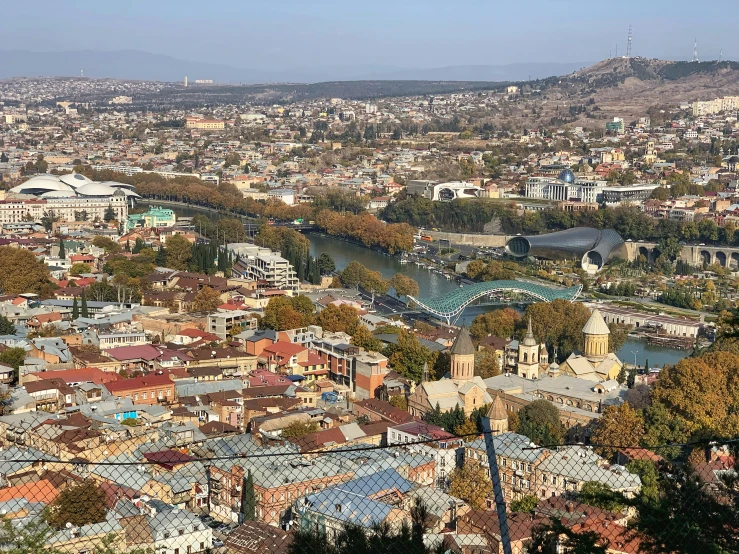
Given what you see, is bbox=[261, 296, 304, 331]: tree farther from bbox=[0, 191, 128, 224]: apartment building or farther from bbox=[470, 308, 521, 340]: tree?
bbox=[0, 191, 128, 224]: apartment building

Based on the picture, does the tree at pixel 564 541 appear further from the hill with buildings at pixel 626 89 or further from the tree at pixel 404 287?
the hill with buildings at pixel 626 89

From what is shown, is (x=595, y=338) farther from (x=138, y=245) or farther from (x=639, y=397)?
(x=138, y=245)

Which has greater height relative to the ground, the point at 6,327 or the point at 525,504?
the point at 525,504

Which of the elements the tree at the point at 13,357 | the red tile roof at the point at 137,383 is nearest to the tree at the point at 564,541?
the red tile roof at the point at 137,383

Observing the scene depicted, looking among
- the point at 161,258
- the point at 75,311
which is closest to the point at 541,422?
the point at 75,311

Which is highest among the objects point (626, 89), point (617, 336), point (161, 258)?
point (626, 89)

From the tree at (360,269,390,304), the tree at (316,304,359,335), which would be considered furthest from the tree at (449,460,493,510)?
the tree at (360,269,390,304)

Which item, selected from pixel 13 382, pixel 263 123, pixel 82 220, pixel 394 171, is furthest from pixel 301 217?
pixel 263 123
